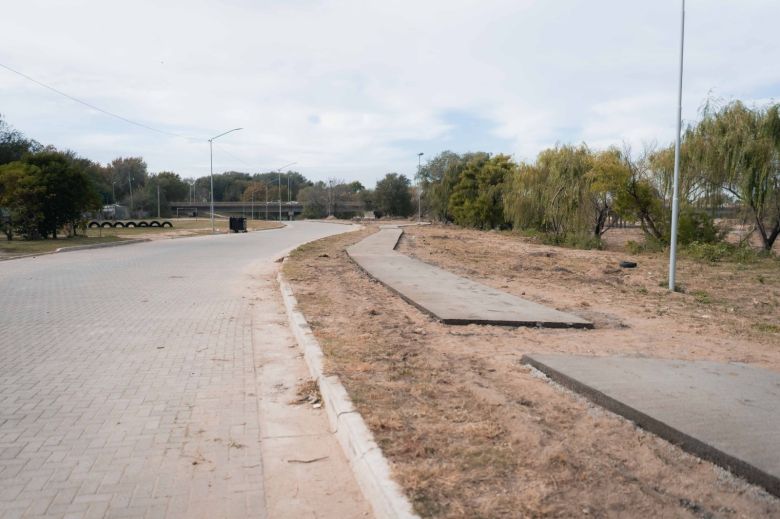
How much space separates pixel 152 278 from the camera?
15648 millimetres

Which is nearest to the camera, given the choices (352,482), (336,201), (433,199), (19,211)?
(352,482)

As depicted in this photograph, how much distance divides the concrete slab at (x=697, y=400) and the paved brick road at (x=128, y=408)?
9.53 feet

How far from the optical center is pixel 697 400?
5.10 metres

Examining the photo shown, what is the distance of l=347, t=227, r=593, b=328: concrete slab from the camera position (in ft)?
29.9

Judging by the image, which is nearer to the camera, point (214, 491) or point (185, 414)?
point (214, 491)

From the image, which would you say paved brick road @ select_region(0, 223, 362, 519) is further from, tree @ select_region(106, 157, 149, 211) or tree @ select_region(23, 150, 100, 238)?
tree @ select_region(106, 157, 149, 211)

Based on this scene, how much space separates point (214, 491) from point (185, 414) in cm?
156

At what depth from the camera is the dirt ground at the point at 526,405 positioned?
3.49 metres

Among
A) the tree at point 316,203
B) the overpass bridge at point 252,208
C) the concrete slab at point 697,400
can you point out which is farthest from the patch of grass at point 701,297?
the overpass bridge at point 252,208

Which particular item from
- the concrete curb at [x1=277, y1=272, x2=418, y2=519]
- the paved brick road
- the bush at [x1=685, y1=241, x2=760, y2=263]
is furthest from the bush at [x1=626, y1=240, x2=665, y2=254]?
the concrete curb at [x1=277, y1=272, x2=418, y2=519]

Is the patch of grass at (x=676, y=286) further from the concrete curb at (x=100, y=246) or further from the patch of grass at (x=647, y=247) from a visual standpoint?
the concrete curb at (x=100, y=246)

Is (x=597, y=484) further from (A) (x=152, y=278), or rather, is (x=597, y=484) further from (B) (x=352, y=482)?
(A) (x=152, y=278)

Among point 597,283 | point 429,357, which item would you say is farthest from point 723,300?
point 429,357

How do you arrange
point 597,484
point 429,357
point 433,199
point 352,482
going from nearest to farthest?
point 597,484 < point 352,482 < point 429,357 < point 433,199
